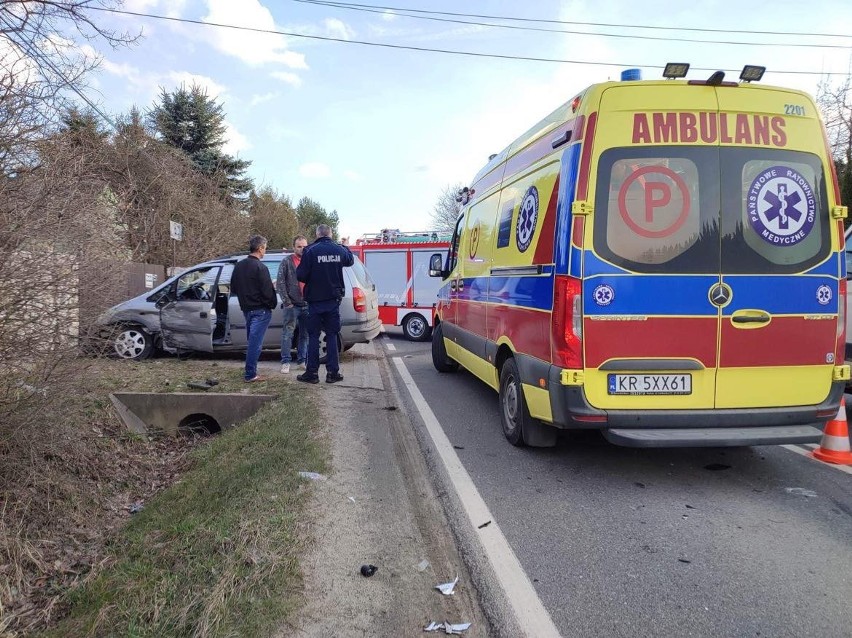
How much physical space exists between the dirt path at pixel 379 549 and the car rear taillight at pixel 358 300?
3.92m

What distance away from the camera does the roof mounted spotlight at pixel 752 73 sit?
13.3ft

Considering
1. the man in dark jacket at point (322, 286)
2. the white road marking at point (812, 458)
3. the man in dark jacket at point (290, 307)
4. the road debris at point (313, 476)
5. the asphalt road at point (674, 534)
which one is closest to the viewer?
the asphalt road at point (674, 534)

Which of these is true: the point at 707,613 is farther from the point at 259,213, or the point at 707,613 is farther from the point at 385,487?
the point at 259,213

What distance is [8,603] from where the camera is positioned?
3133mm

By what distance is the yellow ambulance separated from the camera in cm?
389

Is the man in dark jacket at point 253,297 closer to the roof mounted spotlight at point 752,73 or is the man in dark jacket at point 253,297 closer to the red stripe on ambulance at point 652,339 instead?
the red stripe on ambulance at point 652,339

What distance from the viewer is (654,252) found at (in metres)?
3.92

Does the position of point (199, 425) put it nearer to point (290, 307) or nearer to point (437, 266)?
point (290, 307)

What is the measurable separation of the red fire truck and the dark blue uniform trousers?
6.44 metres

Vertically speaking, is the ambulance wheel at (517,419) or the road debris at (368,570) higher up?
the ambulance wheel at (517,419)

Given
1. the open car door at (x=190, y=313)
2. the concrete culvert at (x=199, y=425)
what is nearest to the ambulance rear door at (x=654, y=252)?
the concrete culvert at (x=199, y=425)

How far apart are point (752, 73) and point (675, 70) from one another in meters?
Result: 0.56

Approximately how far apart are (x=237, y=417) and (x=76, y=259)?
10.1 ft

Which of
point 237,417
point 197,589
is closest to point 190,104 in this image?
point 237,417
